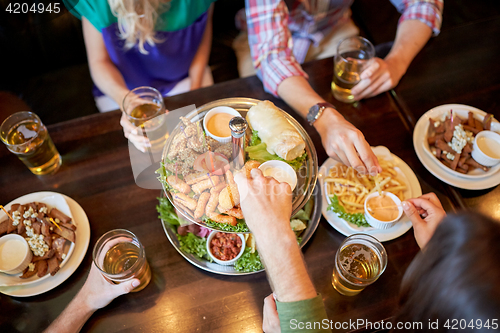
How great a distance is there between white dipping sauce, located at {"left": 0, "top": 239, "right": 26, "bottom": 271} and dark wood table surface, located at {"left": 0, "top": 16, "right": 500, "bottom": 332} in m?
0.16

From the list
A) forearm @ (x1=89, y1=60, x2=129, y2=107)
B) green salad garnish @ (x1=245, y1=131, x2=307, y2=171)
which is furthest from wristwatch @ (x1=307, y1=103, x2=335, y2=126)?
forearm @ (x1=89, y1=60, x2=129, y2=107)

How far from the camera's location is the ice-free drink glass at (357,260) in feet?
4.71

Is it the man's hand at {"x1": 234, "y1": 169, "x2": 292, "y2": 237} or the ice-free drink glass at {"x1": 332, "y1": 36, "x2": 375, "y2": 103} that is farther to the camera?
the ice-free drink glass at {"x1": 332, "y1": 36, "x2": 375, "y2": 103}

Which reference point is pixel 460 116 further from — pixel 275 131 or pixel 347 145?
pixel 275 131

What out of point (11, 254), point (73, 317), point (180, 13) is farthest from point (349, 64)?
point (11, 254)

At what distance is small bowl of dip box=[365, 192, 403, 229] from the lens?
1.56 meters

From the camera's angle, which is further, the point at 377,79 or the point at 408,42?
the point at 408,42

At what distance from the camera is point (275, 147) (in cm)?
147

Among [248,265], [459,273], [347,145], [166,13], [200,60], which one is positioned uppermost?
[166,13]

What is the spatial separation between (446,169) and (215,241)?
1301 mm

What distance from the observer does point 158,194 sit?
177cm

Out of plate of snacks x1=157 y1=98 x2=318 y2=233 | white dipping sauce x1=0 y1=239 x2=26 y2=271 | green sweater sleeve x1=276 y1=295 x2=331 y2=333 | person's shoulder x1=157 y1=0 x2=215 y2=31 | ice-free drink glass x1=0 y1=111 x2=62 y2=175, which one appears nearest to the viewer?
green sweater sleeve x1=276 y1=295 x2=331 y2=333

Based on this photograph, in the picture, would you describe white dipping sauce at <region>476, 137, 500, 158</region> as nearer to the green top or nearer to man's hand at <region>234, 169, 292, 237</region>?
man's hand at <region>234, 169, 292, 237</region>

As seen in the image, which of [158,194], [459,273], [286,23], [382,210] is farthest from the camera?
[286,23]
